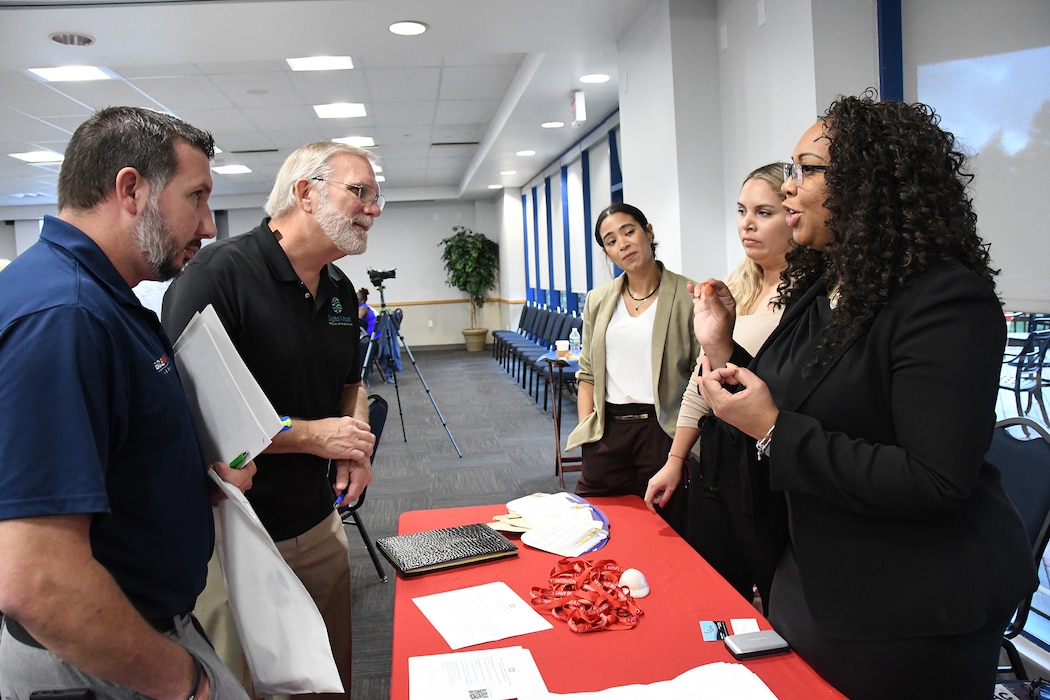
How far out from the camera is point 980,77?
2.43 meters

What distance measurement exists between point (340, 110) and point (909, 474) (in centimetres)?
714

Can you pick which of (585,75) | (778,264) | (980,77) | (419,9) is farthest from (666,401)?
(585,75)

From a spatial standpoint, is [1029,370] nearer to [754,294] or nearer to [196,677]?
[754,294]

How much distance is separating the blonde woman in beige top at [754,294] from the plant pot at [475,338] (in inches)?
481

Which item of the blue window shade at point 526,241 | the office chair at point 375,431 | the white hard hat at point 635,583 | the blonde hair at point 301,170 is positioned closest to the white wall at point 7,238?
the blue window shade at point 526,241

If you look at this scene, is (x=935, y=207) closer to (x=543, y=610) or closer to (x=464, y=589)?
(x=543, y=610)

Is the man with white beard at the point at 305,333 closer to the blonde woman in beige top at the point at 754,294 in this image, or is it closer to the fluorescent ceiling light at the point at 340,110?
the blonde woman in beige top at the point at 754,294

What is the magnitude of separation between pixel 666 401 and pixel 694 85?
1942mm

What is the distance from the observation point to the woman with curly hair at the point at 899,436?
1124mm

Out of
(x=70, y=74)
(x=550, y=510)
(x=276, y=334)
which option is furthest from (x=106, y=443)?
(x=70, y=74)

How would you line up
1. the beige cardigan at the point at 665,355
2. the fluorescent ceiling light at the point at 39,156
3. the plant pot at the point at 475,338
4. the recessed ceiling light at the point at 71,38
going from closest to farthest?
1. the beige cardigan at the point at 665,355
2. the recessed ceiling light at the point at 71,38
3. the fluorescent ceiling light at the point at 39,156
4. the plant pot at the point at 475,338

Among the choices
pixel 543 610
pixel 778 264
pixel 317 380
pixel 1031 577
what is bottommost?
pixel 543 610

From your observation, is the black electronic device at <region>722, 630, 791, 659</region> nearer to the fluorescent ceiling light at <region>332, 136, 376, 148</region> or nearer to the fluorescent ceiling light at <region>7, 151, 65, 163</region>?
the fluorescent ceiling light at <region>332, 136, 376, 148</region>

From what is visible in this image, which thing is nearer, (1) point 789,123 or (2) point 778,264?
(2) point 778,264
